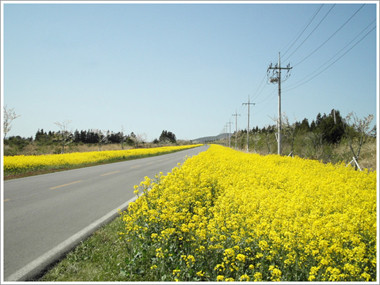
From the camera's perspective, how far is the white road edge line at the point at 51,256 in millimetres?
3346

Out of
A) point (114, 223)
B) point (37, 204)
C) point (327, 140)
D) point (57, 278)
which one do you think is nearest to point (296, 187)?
point (114, 223)

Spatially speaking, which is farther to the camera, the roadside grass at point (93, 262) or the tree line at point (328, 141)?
the tree line at point (328, 141)

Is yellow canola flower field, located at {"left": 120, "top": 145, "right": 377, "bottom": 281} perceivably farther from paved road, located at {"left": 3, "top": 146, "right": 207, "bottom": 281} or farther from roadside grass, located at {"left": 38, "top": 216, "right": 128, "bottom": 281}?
paved road, located at {"left": 3, "top": 146, "right": 207, "bottom": 281}

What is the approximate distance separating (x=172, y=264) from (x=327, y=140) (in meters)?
33.6

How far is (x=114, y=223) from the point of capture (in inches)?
209

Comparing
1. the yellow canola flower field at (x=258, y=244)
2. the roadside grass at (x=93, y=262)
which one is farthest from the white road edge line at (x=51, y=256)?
the yellow canola flower field at (x=258, y=244)

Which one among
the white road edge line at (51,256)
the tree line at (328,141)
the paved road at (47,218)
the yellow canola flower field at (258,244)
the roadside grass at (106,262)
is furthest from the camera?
the tree line at (328,141)

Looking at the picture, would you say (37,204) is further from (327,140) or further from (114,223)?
(327,140)

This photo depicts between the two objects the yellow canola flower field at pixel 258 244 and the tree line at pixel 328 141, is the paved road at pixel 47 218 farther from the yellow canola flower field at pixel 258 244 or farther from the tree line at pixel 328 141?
the tree line at pixel 328 141

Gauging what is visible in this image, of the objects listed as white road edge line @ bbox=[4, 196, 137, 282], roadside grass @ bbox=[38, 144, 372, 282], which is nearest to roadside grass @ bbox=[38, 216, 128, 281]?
roadside grass @ bbox=[38, 144, 372, 282]

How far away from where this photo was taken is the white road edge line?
11.0ft

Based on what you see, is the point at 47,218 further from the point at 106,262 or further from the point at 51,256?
the point at 106,262

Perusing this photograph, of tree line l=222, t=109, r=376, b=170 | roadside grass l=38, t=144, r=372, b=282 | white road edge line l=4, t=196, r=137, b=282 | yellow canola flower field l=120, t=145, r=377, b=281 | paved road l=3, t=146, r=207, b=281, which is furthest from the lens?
tree line l=222, t=109, r=376, b=170

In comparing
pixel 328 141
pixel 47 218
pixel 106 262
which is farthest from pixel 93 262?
pixel 328 141
